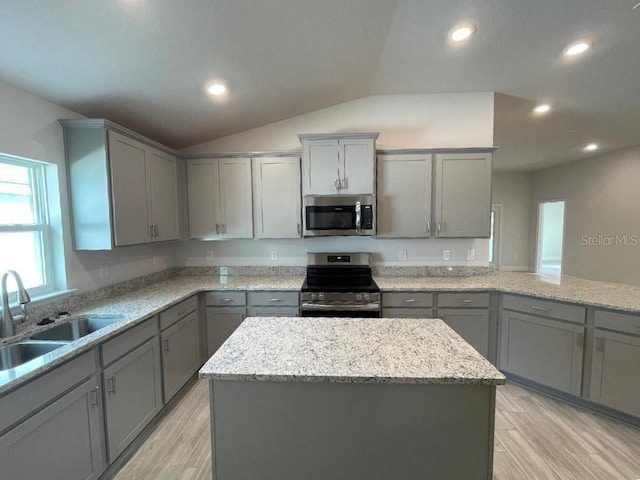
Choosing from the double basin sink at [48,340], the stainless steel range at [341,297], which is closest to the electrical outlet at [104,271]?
the double basin sink at [48,340]

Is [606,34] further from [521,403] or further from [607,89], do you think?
[521,403]

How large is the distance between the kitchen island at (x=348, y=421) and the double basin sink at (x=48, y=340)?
116cm

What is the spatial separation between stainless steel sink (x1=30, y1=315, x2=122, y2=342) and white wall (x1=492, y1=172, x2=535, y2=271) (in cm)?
866

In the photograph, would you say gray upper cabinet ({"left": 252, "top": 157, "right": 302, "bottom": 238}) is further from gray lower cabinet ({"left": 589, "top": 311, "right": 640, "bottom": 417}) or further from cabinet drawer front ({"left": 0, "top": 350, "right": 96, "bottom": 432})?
gray lower cabinet ({"left": 589, "top": 311, "right": 640, "bottom": 417})

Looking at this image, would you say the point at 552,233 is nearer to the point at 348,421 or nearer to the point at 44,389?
the point at 348,421

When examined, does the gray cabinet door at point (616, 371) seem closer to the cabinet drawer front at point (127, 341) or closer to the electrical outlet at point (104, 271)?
the cabinet drawer front at point (127, 341)

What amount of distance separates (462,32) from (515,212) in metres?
7.04

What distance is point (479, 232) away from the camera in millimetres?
3082

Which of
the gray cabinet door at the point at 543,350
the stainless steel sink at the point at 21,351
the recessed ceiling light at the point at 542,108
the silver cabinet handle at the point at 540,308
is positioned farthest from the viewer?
the recessed ceiling light at the point at 542,108

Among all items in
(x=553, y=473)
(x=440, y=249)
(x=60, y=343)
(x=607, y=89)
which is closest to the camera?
(x=60, y=343)

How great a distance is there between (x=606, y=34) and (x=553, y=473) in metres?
3.10

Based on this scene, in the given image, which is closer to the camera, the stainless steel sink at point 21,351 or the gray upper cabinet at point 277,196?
the stainless steel sink at point 21,351

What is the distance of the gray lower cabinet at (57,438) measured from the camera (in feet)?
4.06

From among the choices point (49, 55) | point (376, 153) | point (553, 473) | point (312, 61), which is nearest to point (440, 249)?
point (376, 153)
